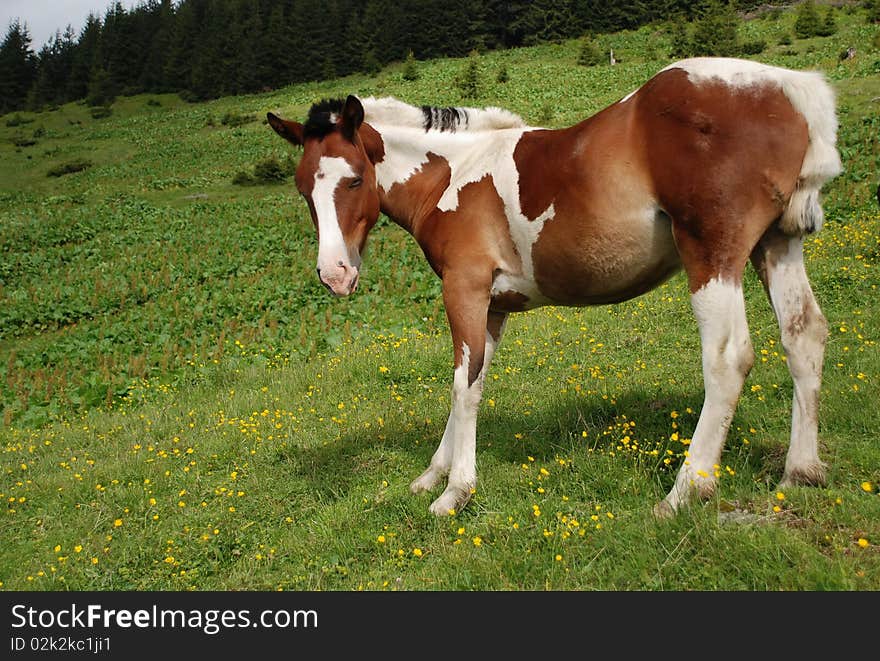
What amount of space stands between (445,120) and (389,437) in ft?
10.3

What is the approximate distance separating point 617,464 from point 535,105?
35619mm

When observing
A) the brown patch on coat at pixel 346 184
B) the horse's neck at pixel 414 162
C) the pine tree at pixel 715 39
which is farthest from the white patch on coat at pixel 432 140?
the pine tree at pixel 715 39

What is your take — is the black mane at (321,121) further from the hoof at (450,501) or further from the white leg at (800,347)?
the white leg at (800,347)

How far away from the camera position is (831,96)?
4.02m

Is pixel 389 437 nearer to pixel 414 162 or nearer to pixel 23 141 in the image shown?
pixel 414 162

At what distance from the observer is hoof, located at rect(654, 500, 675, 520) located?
3.95 m

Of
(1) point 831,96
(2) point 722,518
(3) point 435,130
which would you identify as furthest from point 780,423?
(3) point 435,130

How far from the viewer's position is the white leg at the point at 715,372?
13.5ft

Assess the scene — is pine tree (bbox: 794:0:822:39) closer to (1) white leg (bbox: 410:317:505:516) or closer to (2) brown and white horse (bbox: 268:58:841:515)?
(2) brown and white horse (bbox: 268:58:841:515)

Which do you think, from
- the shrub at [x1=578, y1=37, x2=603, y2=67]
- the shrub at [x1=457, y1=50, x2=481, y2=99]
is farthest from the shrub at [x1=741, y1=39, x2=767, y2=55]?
the shrub at [x1=457, y1=50, x2=481, y2=99]

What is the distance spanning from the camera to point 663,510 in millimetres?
4062

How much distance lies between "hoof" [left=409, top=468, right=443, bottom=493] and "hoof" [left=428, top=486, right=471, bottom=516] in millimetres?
433

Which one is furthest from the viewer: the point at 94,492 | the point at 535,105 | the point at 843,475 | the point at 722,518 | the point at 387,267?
the point at 535,105

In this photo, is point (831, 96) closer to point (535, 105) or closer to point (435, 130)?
point (435, 130)
